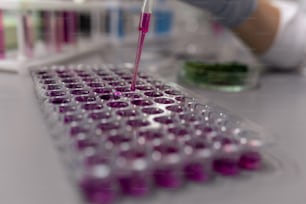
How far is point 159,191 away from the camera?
1.20 feet

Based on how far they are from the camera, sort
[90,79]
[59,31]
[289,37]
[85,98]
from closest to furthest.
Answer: [85,98], [90,79], [289,37], [59,31]

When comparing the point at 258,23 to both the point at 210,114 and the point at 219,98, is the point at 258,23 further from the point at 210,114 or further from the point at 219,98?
the point at 210,114

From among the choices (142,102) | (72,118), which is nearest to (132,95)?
(142,102)

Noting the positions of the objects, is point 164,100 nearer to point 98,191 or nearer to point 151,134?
point 151,134

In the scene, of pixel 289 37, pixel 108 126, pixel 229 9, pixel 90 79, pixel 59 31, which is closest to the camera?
pixel 108 126

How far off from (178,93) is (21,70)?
18.0 inches

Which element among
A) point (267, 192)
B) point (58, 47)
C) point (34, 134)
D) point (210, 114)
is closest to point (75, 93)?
point (34, 134)

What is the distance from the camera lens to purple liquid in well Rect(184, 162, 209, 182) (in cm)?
38

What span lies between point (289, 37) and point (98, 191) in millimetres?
770

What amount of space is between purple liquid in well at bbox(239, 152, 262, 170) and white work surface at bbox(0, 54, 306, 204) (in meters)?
0.01

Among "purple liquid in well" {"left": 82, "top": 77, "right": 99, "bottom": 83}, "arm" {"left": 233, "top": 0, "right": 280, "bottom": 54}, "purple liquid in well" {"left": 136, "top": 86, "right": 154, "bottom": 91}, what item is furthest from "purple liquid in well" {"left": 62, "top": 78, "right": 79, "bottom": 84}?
"arm" {"left": 233, "top": 0, "right": 280, "bottom": 54}

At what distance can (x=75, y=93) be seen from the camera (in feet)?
1.85

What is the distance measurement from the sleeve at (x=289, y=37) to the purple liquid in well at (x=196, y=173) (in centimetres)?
65

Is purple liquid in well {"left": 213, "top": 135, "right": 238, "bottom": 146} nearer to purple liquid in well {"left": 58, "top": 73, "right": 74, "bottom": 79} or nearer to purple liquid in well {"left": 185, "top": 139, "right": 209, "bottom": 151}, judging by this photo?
purple liquid in well {"left": 185, "top": 139, "right": 209, "bottom": 151}
